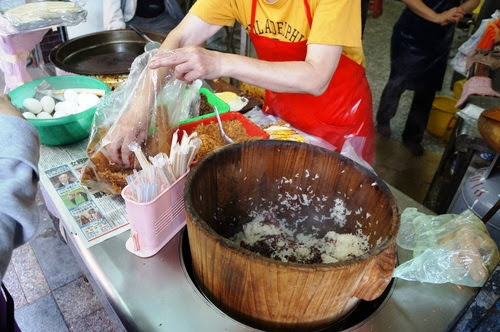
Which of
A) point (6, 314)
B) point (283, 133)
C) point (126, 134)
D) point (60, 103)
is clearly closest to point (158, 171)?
A: point (126, 134)

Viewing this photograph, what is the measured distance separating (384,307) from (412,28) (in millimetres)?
2870

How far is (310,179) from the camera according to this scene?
3.59ft

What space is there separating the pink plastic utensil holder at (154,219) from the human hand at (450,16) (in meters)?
2.80

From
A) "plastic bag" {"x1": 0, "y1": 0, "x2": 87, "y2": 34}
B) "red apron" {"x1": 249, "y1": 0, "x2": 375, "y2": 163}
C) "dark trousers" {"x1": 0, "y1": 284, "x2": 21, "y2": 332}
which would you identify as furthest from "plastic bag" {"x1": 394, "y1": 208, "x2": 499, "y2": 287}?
"plastic bag" {"x1": 0, "y1": 0, "x2": 87, "y2": 34}

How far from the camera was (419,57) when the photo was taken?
10.7 ft

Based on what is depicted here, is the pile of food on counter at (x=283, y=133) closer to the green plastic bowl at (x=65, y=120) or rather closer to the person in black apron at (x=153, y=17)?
the green plastic bowl at (x=65, y=120)

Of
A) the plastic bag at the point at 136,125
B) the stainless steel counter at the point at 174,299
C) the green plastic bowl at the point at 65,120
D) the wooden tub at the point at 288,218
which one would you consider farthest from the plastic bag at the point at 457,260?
the green plastic bowl at the point at 65,120

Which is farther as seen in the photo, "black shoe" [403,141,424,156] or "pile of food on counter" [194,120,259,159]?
"black shoe" [403,141,424,156]

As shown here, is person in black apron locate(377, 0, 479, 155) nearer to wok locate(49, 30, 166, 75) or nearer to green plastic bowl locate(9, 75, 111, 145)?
wok locate(49, 30, 166, 75)

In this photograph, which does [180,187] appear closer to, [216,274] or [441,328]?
[216,274]

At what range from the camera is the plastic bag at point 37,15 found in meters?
1.77

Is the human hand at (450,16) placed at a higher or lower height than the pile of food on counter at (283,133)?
higher

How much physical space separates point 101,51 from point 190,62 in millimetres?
1230

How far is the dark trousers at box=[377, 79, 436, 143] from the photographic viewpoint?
3.49 m
